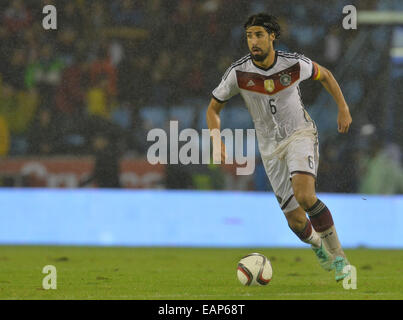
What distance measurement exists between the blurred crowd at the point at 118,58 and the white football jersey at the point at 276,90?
181 inches

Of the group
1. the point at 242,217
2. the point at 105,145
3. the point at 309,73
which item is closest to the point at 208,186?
the point at 242,217

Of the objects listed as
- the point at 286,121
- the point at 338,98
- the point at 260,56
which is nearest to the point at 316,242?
the point at 286,121

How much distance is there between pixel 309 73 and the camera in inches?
297

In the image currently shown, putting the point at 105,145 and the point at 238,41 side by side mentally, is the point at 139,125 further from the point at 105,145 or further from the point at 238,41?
the point at 238,41

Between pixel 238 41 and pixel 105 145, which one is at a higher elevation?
pixel 238 41

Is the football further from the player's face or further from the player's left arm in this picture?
the player's face

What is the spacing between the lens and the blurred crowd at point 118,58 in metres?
12.2

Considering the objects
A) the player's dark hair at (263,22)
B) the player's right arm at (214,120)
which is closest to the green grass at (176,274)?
the player's right arm at (214,120)

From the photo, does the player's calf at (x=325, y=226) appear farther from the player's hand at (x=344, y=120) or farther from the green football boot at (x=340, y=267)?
the player's hand at (x=344, y=120)

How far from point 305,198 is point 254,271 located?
74cm

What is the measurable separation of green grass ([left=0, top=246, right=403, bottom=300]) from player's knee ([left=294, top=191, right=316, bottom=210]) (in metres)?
0.67

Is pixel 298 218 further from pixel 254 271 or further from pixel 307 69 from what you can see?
pixel 307 69
